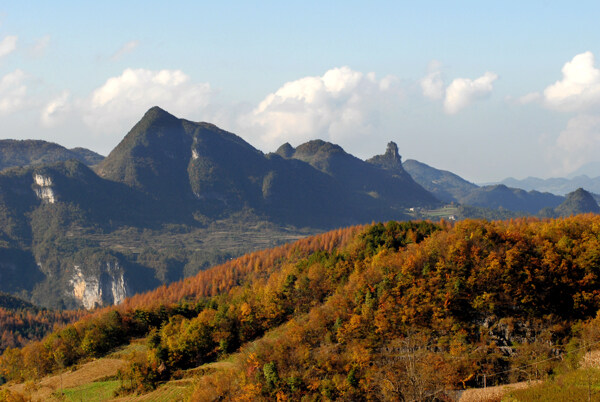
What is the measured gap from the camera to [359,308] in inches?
4742

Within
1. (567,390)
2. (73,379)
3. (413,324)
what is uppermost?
(413,324)

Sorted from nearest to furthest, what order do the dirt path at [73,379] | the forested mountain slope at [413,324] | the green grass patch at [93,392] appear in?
the forested mountain slope at [413,324] → the green grass patch at [93,392] → the dirt path at [73,379]

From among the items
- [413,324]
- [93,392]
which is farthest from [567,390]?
[93,392]

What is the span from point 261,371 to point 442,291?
40.9 m

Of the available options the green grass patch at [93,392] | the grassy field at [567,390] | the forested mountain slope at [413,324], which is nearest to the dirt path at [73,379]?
the green grass patch at [93,392]

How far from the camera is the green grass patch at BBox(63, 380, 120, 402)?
127m

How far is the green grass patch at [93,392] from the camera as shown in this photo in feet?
416

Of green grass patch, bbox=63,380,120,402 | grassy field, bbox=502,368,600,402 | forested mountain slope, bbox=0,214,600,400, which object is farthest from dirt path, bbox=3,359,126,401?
grassy field, bbox=502,368,600,402

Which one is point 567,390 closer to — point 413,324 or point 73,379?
point 413,324

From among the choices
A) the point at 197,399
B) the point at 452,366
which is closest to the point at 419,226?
the point at 452,366

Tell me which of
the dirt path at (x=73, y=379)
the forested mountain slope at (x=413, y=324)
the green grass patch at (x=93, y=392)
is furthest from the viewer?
the dirt path at (x=73, y=379)

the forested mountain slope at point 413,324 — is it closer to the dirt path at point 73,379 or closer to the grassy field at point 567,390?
the dirt path at point 73,379

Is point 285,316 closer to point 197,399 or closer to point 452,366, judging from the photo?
point 197,399

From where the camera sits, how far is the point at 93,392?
13050 centimetres
